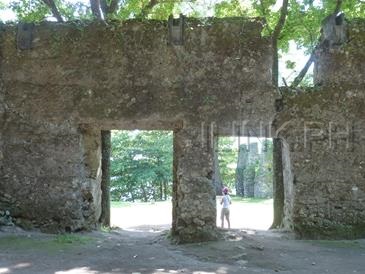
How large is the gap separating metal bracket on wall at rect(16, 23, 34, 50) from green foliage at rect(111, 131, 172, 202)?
14877 mm

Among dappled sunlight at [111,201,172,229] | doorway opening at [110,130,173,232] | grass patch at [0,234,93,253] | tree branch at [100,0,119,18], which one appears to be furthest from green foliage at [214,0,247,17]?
doorway opening at [110,130,173,232]

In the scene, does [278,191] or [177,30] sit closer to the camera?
[177,30]

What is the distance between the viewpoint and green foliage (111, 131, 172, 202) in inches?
938

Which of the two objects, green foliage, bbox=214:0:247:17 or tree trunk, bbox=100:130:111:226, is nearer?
tree trunk, bbox=100:130:111:226

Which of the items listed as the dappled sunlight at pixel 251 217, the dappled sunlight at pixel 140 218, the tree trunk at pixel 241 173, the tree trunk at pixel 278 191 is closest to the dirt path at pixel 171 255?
the tree trunk at pixel 278 191

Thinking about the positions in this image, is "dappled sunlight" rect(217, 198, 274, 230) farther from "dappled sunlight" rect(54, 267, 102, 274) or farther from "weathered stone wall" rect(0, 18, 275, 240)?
"dappled sunlight" rect(54, 267, 102, 274)

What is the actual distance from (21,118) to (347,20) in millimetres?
6354

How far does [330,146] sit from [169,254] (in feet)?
11.8

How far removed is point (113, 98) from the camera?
28.3 feet

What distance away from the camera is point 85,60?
874 cm

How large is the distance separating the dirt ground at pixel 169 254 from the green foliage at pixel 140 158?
1504cm

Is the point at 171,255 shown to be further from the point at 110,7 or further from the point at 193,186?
the point at 110,7

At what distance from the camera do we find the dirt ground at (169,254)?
241 inches

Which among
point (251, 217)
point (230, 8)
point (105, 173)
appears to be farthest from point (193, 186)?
point (251, 217)
